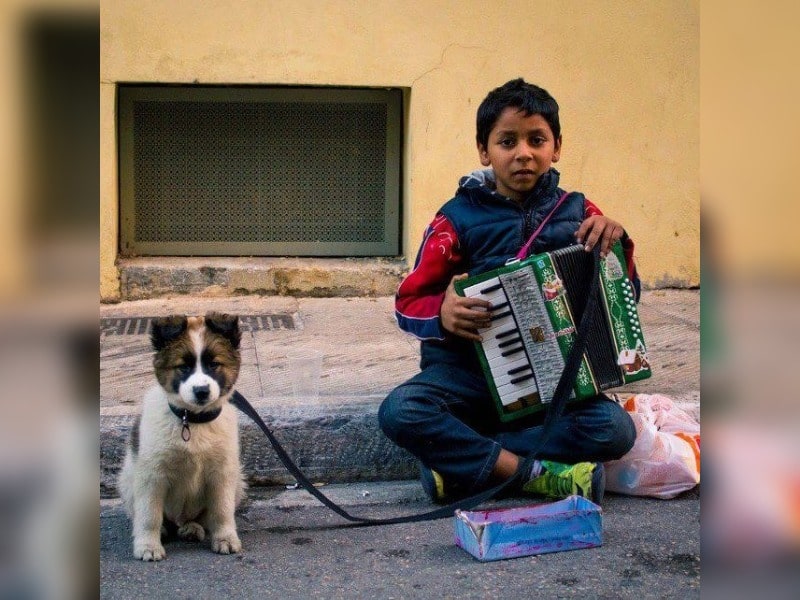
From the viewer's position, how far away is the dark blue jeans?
3.14 meters

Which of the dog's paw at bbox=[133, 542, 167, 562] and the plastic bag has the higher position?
the plastic bag

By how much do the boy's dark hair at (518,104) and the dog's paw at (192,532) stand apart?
57.5 inches

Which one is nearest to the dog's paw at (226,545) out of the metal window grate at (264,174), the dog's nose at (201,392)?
the dog's nose at (201,392)

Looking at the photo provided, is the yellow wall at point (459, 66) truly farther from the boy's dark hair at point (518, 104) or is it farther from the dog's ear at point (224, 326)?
the dog's ear at point (224, 326)

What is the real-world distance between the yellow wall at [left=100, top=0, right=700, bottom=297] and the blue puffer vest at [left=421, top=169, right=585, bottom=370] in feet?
7.17

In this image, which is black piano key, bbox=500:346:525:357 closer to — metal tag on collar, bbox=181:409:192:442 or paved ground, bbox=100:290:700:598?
paved ground, bbox=100:290:700:598

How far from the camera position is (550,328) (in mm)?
3006

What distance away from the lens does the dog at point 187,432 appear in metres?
2.69

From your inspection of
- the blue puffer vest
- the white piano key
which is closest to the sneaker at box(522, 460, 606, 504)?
the blue puffer vest

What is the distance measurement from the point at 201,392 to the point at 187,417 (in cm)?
12

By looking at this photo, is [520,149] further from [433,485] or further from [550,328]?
[433,485]

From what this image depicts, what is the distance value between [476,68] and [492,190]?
2.22 m
